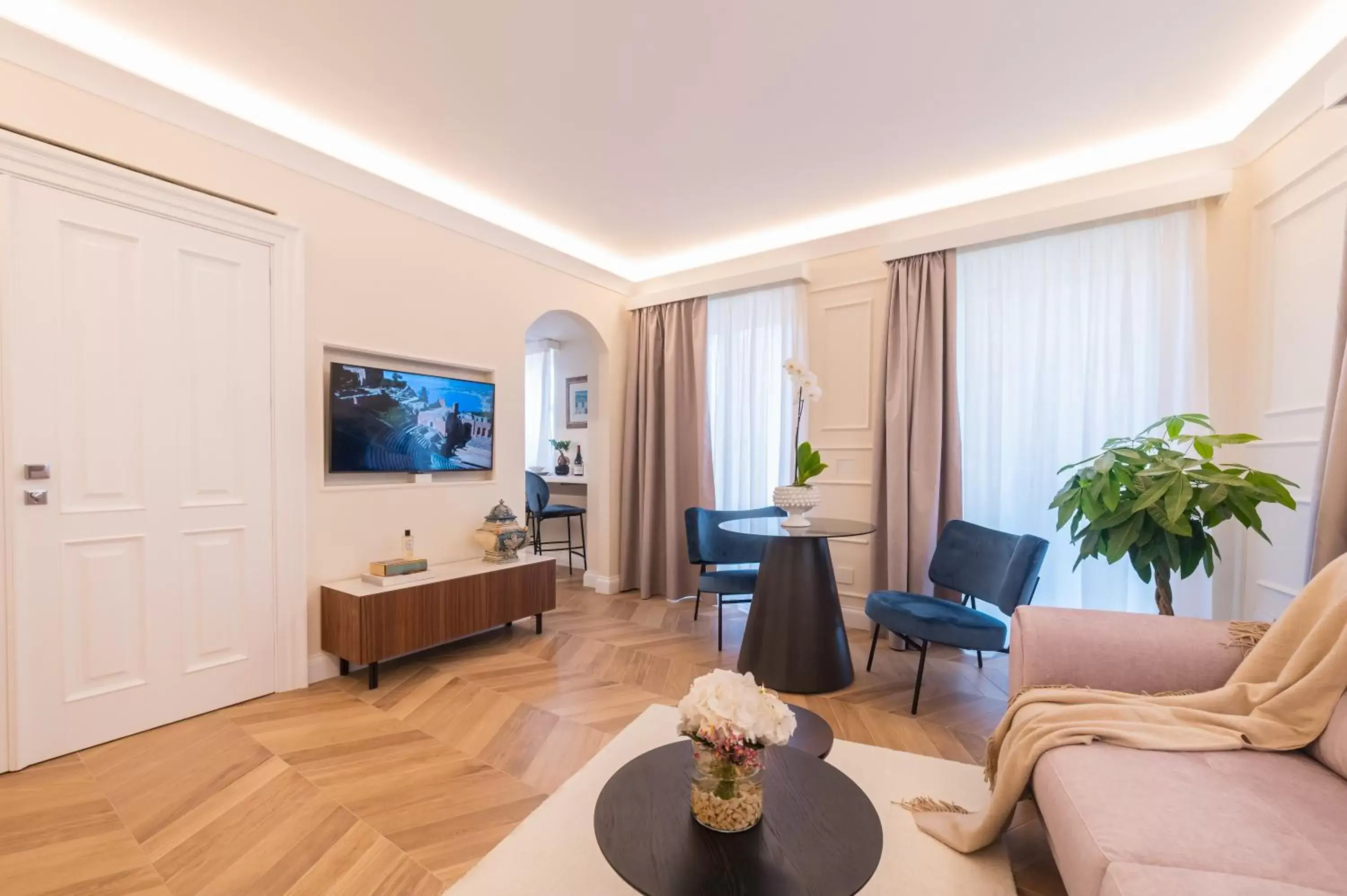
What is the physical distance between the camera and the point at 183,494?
244 cm

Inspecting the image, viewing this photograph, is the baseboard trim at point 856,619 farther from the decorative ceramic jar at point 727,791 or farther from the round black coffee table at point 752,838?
the decorative ceramic jar at point 727,791

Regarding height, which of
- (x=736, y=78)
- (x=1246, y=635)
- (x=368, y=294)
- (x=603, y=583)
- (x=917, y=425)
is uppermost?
(x=736, y=78)

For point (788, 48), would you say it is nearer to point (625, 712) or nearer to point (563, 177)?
point (563, 177)

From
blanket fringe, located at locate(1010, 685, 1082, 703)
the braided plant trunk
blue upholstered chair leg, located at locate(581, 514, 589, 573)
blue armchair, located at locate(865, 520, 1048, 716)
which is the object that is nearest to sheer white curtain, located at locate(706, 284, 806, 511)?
blue armchair, located at locate(865, 520, 1048, 716)

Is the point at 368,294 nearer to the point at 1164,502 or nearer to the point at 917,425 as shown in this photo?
the point at 917,425

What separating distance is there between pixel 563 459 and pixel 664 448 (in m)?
1.68

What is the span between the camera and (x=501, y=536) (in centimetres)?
349

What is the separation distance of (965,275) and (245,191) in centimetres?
392

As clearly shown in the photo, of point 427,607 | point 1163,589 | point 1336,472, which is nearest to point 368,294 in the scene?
point 427,607

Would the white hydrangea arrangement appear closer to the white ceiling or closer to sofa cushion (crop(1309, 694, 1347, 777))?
sofa cushion (crop(1309, 694, 1347, 777))

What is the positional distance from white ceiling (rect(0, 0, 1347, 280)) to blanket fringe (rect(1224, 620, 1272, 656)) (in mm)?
2124

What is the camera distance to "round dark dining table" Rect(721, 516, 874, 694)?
276cm

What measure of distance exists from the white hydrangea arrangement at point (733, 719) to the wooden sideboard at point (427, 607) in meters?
2.17

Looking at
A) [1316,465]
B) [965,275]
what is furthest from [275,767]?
[965,275]
